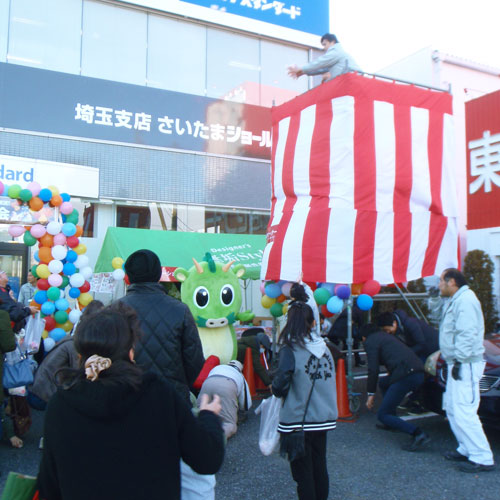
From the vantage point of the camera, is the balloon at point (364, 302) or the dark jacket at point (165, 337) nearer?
the dark jacket at point (165, 337)

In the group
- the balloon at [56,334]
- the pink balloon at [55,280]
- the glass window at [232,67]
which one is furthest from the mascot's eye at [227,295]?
the glass window at [232,67]

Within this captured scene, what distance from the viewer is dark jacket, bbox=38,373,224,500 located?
1700 millimetres

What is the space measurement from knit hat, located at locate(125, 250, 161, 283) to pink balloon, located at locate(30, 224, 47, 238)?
15.1ft

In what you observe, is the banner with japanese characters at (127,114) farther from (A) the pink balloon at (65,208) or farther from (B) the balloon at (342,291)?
(B) the balloon at (342,291)

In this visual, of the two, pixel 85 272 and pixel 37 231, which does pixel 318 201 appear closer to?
pixel 85 272

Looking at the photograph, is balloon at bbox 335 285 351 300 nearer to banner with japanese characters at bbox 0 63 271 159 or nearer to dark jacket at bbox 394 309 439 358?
dark jacket at bbox 394 309 439 358

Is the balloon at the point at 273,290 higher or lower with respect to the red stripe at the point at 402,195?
lower

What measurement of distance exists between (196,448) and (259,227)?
1258 cm

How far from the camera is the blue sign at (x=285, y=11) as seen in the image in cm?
1398

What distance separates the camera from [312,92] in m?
7.04

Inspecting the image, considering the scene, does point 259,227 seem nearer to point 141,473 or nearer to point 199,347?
point 199,347

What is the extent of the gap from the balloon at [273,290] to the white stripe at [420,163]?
2141mm

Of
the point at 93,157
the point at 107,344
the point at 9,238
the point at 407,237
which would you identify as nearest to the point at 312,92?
the point at 407,237

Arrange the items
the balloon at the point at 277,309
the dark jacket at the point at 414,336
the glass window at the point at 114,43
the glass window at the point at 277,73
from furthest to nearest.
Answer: the glass window at the point at 277,73, the glass window at the point at 114,43, the balloon at the point at 277,309, the dark jacket at the point at 414,336
